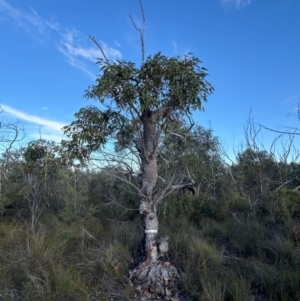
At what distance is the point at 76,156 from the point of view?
5.29 m

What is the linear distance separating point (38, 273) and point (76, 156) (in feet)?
6.50

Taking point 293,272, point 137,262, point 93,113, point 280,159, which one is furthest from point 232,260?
point 280,159

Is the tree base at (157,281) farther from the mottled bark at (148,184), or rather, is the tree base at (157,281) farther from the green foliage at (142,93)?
the green foliage at (142,93)

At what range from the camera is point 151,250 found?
16.9 feet

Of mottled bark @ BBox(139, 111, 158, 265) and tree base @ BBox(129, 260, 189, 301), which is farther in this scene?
mottled bark @ BBox(139, 111, 158, 265)

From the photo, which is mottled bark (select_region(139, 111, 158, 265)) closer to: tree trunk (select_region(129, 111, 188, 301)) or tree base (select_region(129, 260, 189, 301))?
tree trunk (select_region(129, 111, 188, 301))

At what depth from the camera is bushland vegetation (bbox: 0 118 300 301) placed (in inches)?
181

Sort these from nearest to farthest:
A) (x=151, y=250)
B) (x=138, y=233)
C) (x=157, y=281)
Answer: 1. (x=157, y=281)
2. (x=151, y=250)
3. (x=138, y=233)

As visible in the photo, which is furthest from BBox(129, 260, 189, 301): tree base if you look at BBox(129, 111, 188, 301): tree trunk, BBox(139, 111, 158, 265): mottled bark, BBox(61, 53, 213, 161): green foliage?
BBox(61, 53, 213, 161): green foliage

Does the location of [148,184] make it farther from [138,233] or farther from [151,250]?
[138,233]

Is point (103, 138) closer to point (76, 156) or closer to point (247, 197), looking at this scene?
point (76, 156)

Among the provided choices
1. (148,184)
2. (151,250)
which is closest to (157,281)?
(151,250)

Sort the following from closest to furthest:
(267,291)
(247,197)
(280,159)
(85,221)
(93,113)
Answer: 1. (267,291)
2. (93,113)
3. (85,221)
4. (247,197)
5. (280,159)

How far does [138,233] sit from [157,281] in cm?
194
